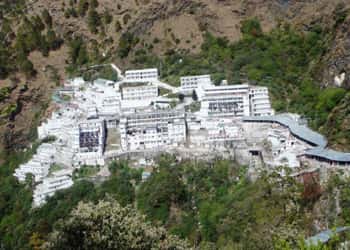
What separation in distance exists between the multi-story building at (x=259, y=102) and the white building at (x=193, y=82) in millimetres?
3677

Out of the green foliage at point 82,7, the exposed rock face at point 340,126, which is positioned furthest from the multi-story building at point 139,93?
the green foliage at point 82,7

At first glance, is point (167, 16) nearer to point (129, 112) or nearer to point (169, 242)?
point (129, 112)

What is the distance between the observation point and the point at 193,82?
3647 cm

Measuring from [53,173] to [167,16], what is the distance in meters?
18.9

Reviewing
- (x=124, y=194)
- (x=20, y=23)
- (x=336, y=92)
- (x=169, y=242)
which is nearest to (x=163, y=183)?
(x=124, y=194)

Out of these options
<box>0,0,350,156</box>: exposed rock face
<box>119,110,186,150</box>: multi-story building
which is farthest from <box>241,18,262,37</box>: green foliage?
<box>119,110,186,150</box>: multi-story building

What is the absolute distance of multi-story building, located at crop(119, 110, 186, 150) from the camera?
3209 centimetres

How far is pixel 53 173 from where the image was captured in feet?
105

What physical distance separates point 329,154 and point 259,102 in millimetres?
9247

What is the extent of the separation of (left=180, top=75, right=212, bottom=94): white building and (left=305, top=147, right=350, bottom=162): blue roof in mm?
11548

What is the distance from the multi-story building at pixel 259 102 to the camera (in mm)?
33750

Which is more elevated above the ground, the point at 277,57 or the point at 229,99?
the point at 277,57

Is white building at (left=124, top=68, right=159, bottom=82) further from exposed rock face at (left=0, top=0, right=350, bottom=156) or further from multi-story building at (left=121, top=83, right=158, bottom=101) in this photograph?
exposed rock face at (left=0, top=0, right=350, bottom=156)

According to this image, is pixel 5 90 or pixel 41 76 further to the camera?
pixel 41 76
